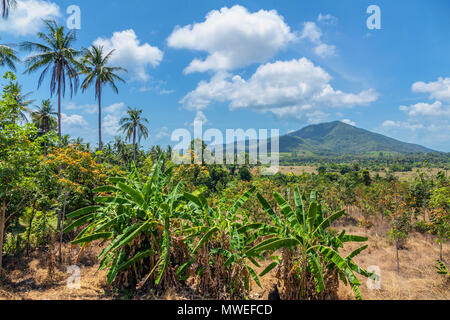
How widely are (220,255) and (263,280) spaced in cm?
221

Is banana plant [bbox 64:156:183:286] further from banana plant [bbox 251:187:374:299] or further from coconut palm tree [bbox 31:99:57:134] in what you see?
coconut palm tree [bbox 31:99:57:134]

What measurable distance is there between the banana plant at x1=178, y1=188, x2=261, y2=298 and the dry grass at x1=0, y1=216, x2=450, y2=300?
1.96 feet

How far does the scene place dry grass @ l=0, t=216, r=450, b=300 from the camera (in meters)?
6.32

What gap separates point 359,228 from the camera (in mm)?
24516

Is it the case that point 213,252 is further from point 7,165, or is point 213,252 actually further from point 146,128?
point 146,128

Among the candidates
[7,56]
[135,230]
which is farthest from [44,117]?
[135,230]

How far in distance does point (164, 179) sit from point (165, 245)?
2.11 m

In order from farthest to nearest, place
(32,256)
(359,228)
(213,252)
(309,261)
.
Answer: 1. (359,228)
2. (32,256)
3. (213,252)
4. (309,261)

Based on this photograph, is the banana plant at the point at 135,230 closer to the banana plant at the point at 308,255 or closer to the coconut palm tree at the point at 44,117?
the banana plant at the point at 308,255

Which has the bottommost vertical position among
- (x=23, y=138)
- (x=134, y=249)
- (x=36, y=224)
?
(x=36, y=224)

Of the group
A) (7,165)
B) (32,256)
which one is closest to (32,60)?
(32,256)

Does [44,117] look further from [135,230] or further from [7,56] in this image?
[135,230]

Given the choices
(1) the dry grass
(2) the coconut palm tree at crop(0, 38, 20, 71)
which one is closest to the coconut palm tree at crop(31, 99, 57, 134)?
(2) the coconut palm tree at crop(0, 38, 20, 71)

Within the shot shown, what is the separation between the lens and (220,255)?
600 cm
